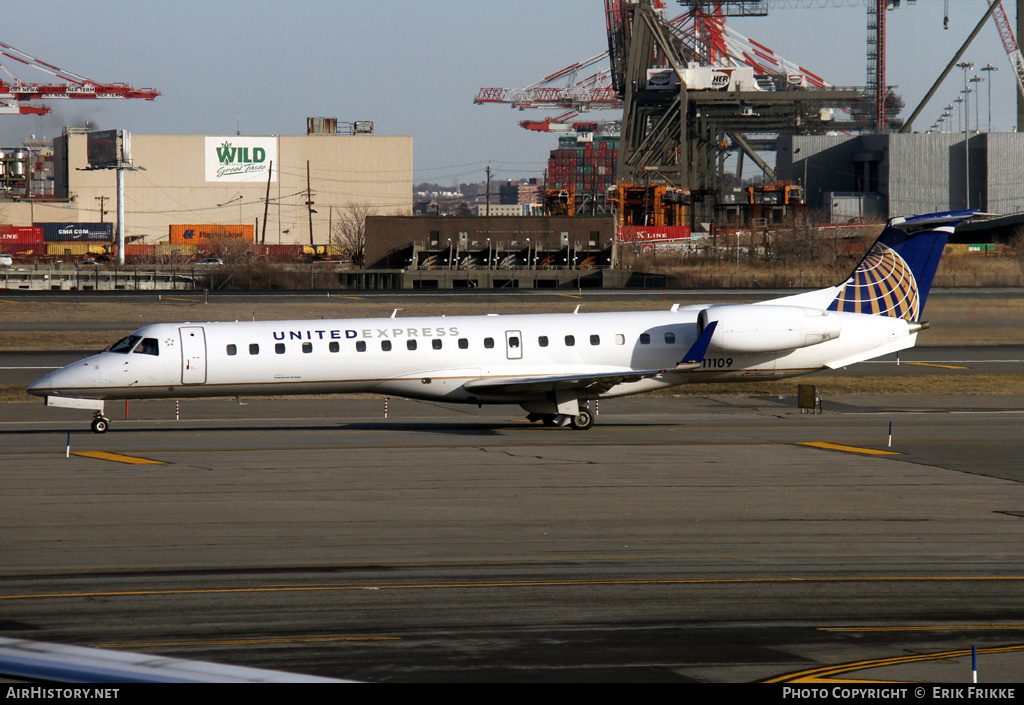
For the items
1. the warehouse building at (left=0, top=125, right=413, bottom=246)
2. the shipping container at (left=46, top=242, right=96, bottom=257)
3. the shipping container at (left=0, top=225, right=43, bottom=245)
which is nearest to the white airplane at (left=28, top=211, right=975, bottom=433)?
the shipping container at (left=46, top=242, right=96, bottom=257)

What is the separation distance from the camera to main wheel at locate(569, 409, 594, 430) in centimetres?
2636

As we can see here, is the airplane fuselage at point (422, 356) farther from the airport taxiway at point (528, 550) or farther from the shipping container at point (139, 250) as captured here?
the shipping container at point (139, 250)

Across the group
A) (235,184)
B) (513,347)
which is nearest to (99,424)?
(513,347)

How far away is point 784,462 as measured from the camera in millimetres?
21281

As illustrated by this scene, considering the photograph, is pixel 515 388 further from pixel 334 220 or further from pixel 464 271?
pixel 334 220

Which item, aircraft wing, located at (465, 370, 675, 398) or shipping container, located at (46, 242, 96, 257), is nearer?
aircraft wing, located at (465, 370, 675, 398)

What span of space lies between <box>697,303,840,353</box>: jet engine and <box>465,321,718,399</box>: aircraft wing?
420mm

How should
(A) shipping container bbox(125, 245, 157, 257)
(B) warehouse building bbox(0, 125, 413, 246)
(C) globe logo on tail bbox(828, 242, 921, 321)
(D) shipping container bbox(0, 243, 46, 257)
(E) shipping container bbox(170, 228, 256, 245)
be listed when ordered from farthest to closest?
(B) warehouse building bbox(0, 125, 413, 246) < (E) shipping container bbox(170, 228, 256, 245) < (D) shipping container bbox(0, 243, 46, 257) < (A) shipping container bbox(125, 245, 157, 257) < (C) globe logo on tail bbox(828, 242, 921, 321)

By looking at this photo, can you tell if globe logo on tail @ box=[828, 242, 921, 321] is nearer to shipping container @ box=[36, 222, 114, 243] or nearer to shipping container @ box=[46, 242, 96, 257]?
shipping container @ box=[46, 242, 96, 257]

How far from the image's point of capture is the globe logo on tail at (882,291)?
27969 millimetres

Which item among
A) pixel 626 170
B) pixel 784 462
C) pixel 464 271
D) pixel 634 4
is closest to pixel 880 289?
pixel 784 462

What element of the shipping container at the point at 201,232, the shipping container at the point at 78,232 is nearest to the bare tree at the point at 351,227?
the shipping container at the point at 201,232

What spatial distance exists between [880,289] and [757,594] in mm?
18416

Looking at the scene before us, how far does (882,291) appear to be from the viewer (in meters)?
28.1
